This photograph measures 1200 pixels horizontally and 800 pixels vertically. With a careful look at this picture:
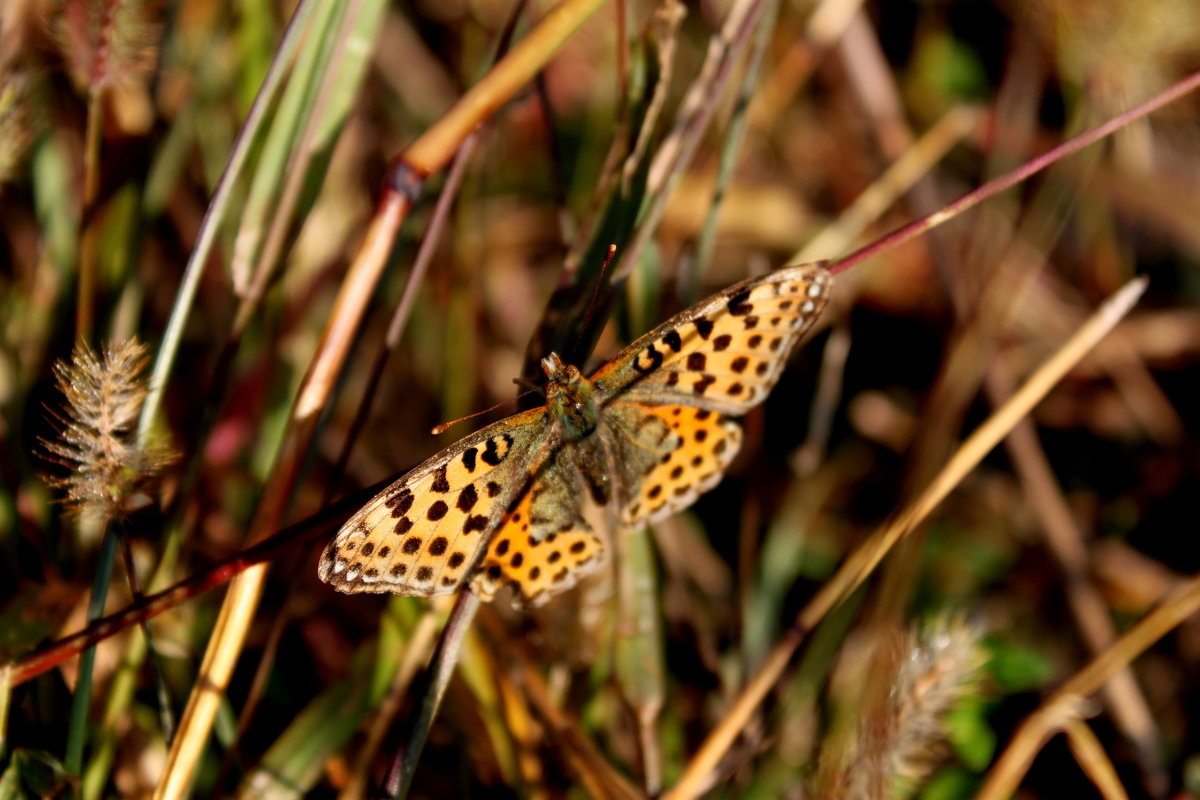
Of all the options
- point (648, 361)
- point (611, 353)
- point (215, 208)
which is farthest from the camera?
point (611, 353)

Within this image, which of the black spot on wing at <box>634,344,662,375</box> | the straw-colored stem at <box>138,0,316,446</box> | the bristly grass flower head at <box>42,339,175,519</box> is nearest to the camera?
the bristly grass flower head at <box>42,339,175,519</box>

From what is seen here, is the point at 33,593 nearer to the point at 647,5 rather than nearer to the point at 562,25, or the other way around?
the point at 562,25

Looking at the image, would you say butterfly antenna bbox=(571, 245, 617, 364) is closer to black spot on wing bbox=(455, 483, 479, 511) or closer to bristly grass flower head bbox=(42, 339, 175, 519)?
black spot on wing bbox=(455, 483, 479, 511)

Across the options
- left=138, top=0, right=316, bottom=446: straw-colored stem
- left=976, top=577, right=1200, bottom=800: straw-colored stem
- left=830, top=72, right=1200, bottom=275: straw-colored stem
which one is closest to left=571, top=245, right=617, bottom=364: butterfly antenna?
left=830, top=72, right=1200, bottom=275: straw-colored stem

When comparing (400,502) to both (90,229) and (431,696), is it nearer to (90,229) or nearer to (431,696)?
(431,696)

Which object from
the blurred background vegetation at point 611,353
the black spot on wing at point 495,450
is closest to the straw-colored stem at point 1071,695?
the blurred background vegetation at point 611,353

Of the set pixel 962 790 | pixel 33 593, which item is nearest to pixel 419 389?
pixel 33 593

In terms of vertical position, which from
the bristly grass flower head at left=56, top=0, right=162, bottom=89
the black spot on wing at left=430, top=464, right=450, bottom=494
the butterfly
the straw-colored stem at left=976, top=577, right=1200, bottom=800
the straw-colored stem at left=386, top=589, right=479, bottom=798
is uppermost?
the bristly grass flower head at left=56, top=0, right=162, bottom=89

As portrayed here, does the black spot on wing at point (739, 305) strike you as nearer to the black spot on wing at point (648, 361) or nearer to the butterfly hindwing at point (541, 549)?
the black spot on wing at point (648, 361)

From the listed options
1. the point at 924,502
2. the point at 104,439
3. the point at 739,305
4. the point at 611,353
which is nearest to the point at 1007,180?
the point at 739,305
